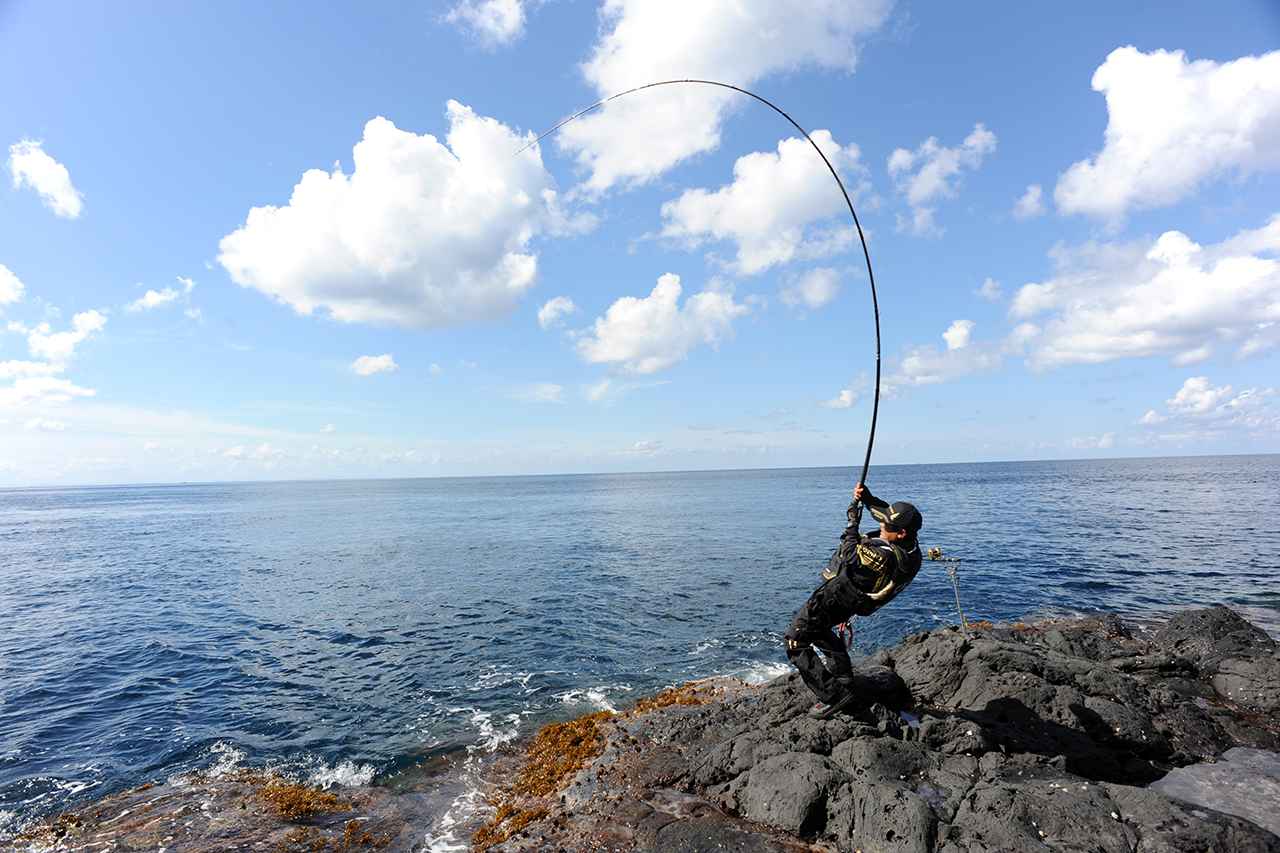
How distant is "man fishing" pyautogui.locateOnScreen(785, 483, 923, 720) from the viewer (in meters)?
8.39

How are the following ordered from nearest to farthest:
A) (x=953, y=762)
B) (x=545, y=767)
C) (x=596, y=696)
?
(x=953, y=762) → (x=545, y=767) → (x=596, y=696)

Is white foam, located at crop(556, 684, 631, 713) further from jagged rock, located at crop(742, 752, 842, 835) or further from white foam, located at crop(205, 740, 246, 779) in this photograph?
white foam, located at crop(205, 740, 246, 779)

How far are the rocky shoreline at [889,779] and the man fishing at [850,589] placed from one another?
0.64m

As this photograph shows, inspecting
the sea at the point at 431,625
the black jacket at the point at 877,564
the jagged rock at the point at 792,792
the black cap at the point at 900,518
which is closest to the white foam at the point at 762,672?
the sea at the point at 431,625

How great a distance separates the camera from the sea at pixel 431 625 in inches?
494

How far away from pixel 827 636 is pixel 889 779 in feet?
6.60

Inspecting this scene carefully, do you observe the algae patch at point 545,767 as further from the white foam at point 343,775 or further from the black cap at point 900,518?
the black cap at point 900,518

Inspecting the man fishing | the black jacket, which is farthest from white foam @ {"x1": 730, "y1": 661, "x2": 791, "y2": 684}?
the black jacket

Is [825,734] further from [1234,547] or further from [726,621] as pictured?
[1234,547]

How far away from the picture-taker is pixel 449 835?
336 inches

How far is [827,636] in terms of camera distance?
8.97m

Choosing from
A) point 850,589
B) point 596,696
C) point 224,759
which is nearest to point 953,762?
point 850,589

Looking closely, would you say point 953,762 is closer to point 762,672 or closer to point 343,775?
point 762,672

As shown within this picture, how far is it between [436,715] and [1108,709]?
13.8 meters
